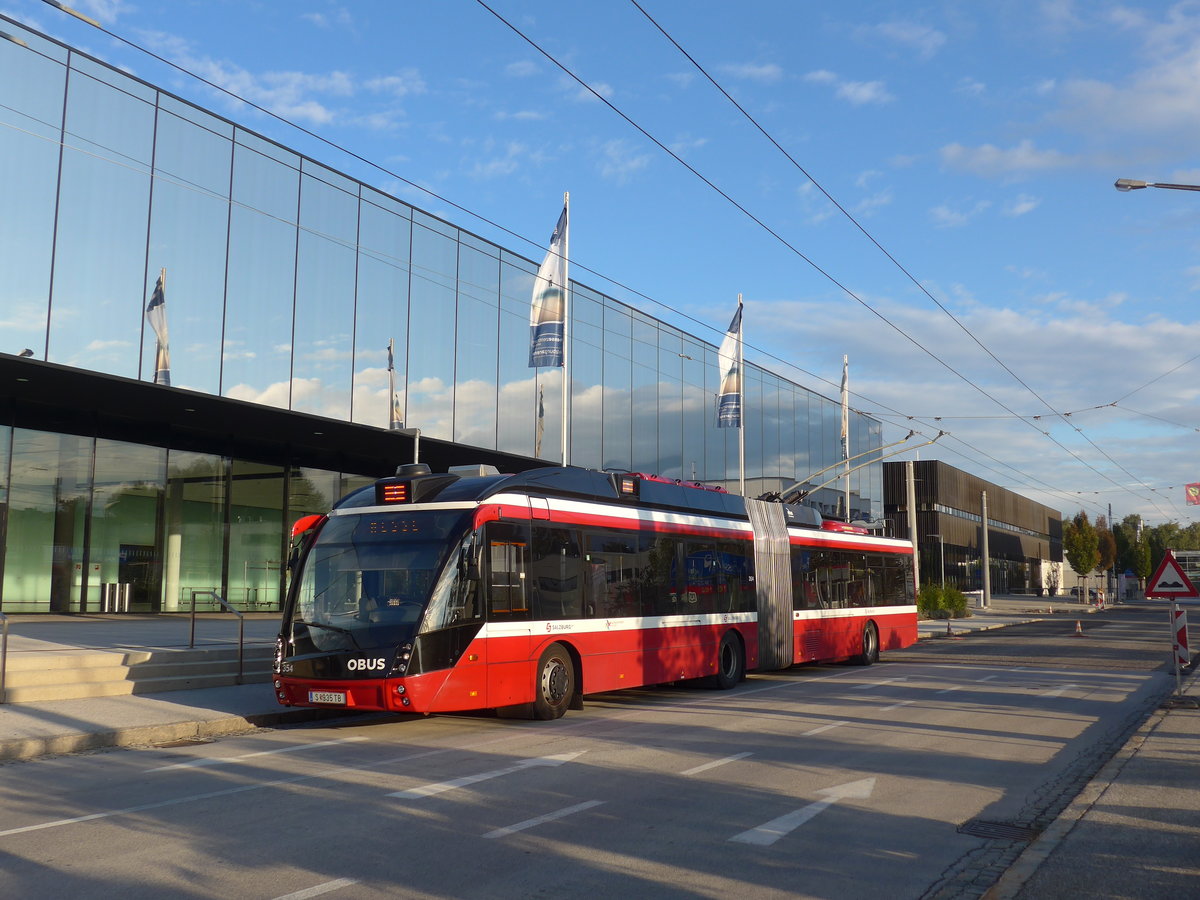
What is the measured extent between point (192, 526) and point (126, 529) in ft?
6.80

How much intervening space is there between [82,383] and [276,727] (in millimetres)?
12660

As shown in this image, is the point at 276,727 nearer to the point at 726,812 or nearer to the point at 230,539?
the point at 726,812

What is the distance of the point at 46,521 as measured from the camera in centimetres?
2519

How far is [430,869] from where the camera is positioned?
6.50 meters

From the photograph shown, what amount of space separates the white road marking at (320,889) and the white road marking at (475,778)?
8.07ft

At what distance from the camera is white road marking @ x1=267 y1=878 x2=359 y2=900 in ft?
19.3

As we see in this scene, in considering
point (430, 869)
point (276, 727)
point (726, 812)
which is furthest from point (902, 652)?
point (430, 869)

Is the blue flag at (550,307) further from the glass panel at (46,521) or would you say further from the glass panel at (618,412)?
the glass panel at (46,521)

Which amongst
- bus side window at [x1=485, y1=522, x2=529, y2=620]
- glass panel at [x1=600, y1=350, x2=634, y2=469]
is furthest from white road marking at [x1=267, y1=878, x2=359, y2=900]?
glass panel at [x1=600, y1=350, x2=634, y2=469]

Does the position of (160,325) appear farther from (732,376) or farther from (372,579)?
(732,376)

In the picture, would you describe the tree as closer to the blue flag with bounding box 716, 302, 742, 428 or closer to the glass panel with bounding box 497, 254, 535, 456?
the blue flag with bounding box 716, 302, 742, 428

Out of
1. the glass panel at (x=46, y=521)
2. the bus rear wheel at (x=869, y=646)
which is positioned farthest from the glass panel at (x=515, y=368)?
the bus rear wheel at (x=869, y=646)

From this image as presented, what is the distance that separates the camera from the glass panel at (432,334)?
3016 cm

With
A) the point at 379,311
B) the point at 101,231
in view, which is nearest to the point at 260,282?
the point at 379,311
